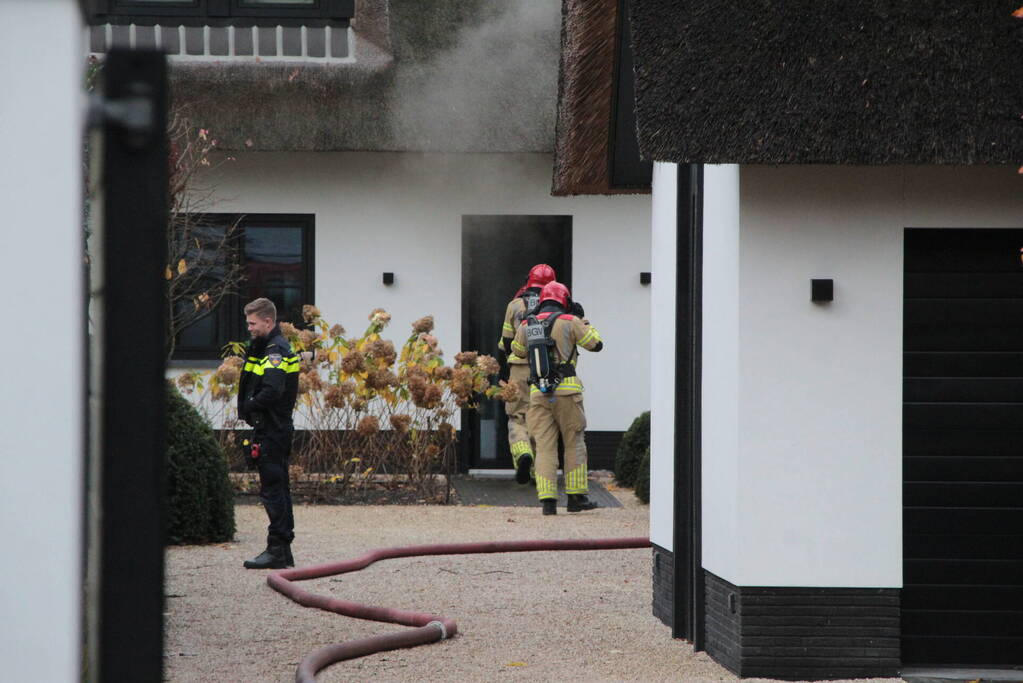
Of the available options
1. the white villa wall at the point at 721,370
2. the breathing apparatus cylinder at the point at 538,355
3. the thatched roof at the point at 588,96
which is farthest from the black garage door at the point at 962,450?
the breathing apparatus cylinder at the point at 538,355

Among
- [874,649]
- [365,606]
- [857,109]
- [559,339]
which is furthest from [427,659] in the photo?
[559,339]

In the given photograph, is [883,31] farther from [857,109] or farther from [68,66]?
[68,66]

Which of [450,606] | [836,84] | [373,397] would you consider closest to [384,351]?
[373,397]

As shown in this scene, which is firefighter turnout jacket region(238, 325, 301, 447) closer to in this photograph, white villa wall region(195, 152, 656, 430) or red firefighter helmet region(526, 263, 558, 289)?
red firefighter helmet region(526, 263, 558, 289)

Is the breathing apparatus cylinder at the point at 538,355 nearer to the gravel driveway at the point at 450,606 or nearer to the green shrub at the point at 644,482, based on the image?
the gravel driveway at the point at 450,606

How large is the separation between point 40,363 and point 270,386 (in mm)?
5572

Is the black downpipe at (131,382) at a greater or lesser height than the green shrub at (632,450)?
greater

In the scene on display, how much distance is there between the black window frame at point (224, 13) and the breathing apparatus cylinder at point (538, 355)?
16.8 ft

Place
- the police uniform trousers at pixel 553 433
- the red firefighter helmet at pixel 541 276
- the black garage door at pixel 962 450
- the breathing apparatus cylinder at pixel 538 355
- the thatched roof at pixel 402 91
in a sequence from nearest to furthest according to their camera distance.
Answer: the black garage door at pixel 962 450
the breathing apparatus cylinder at pixel 538 355
the police uniform trousers at pixel 553 433
the red firefighter helmet at pixel 541 276
the thatched roof at pixel 402 91

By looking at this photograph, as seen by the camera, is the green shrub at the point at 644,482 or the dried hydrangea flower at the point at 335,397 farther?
the green shrub at the point at 644,482

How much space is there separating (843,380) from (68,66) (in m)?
3.89

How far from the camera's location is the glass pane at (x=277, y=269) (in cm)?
1638

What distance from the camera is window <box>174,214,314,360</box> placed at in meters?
16.4

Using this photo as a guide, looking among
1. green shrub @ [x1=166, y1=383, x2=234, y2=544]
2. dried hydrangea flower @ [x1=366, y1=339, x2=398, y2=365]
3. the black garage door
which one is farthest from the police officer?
the black garage door
